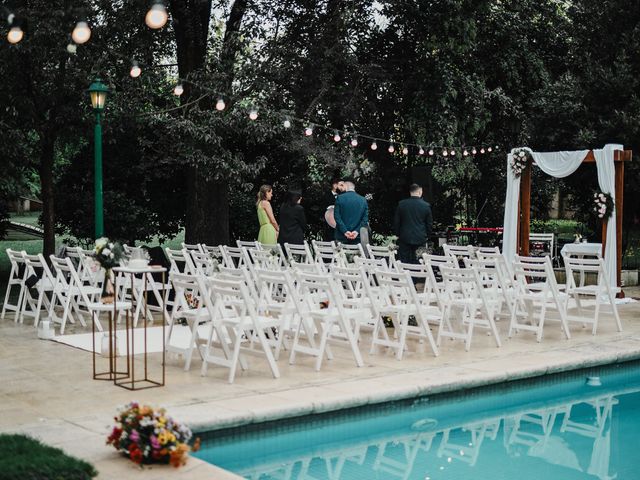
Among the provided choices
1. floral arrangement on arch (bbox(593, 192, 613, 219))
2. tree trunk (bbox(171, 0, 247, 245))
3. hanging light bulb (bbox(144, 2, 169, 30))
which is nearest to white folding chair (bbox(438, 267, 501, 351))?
floral arrangement on arch (bbox(593, 192, 613, 219))

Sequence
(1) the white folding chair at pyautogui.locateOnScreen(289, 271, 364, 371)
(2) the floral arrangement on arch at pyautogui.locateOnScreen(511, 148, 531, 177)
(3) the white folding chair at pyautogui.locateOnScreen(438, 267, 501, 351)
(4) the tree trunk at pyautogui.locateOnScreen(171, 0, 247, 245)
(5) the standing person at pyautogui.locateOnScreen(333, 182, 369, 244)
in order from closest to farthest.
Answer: (1) the white folding chair at pyautogui.locateOnScreen(289, 271, 364, 371) → (3) the white folding chair at pyautogui.locateOnScreen(438, 267, 501, 351) → (5) the standing person at pyautogui.locateOnScreen(333, 182, 369, 244) → (2) the floral arrangement on arch at pyautogui.locateOnScreen(511, 148, 531, 177) → (4) the tree trunk at pyautogui.locateOnScreen(171, 0, 247, 245)

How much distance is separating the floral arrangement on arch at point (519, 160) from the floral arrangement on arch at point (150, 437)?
399 inches

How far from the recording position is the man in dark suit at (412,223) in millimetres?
11438

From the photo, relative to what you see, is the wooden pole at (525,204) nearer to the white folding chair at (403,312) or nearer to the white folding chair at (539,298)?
the white folding chair at (539,298)

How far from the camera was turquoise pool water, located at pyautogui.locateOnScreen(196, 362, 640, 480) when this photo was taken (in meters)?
5.83

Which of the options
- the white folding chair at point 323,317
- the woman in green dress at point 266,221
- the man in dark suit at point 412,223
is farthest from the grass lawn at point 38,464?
the woman in green dress at point 266,221

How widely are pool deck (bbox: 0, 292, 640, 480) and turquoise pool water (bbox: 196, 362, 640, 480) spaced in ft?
0.42

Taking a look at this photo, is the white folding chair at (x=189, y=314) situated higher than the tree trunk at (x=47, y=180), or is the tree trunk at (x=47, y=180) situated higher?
the tree trunk at (x=47, y=180)

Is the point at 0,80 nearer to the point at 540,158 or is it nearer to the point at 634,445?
the point at 540,158

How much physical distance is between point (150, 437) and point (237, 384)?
234 cm

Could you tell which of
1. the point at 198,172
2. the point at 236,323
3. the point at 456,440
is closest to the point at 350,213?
the point at 198,172

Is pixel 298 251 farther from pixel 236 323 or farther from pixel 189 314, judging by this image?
pixel 236 323

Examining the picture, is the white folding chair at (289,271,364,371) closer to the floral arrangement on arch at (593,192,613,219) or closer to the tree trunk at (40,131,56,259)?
the floral arrangement on arch at (593,192,613,219)

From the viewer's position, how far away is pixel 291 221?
1257cm
